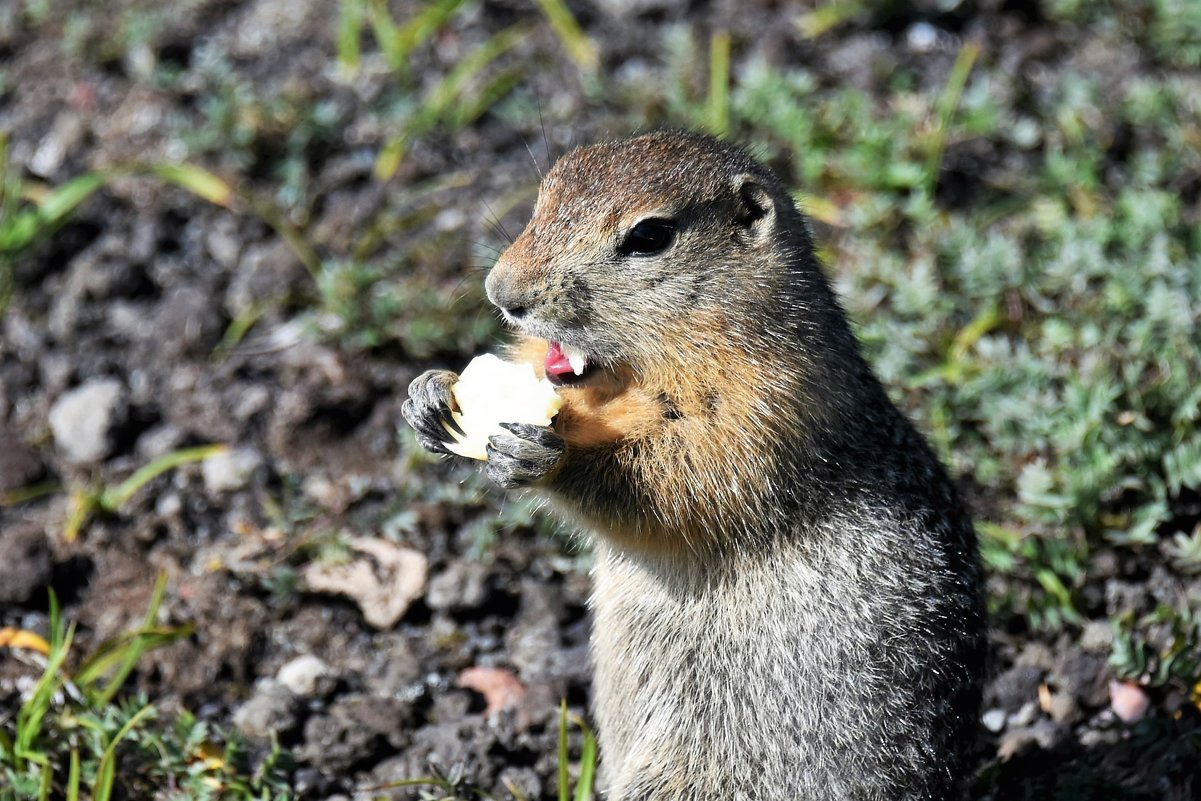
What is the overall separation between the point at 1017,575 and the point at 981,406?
66cm

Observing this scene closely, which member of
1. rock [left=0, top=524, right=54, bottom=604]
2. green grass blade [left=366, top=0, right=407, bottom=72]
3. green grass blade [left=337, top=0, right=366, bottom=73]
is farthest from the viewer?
green grass blade [left=337, top=0, right=366, bottom=73]

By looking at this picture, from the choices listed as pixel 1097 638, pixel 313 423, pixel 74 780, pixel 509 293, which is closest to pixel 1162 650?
pixel 1097 638

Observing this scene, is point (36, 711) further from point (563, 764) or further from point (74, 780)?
point (563, 764)

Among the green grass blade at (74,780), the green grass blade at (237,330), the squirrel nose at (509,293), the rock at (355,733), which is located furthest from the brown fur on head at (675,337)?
the green grass blade at (237,330)

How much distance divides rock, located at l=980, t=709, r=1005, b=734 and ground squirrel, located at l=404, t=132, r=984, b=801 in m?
0.82

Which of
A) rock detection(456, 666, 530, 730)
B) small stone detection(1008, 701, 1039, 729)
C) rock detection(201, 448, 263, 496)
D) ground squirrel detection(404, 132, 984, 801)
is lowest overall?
small stone detection(1008, 701, 1039, 729)

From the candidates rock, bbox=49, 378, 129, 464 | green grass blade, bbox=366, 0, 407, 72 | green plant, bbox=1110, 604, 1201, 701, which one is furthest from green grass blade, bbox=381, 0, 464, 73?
green plant, bbox=1110, 604, 1201, 701

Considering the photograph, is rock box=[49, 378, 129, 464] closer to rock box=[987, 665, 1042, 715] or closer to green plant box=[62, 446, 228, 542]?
green plant box=[62, 446, 228, 542]

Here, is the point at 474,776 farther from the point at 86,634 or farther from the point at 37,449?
the point at 37,449

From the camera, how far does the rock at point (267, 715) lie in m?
4.34

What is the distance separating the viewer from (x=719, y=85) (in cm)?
626

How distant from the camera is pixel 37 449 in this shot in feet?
17.4

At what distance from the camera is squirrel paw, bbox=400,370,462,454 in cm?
368

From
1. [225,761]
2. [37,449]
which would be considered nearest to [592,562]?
[225,761]
